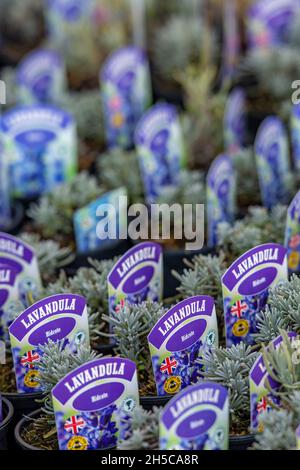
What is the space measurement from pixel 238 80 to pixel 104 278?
1280mm

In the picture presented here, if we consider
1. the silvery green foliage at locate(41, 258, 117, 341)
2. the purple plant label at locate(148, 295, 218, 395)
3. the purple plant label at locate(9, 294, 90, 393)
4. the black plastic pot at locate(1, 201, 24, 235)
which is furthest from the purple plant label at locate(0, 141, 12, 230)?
the purple plant label at locate(148, 295, 218, 395)

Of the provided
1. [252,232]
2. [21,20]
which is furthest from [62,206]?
[21,20]

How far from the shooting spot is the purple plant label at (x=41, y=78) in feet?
8.30

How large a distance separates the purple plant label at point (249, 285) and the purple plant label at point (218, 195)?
14.6 inches

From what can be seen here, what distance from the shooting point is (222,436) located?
1.24 metres

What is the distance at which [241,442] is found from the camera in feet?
4.22

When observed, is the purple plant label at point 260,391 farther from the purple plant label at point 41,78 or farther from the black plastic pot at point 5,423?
the purple plant label at point 41,78

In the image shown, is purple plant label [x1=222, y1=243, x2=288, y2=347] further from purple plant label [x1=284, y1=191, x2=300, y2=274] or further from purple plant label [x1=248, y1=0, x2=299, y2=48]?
purple plant label [x1=248, y1=0, x2=299, y2=48]

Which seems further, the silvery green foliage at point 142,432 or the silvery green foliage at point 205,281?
the silvery green foliage at point 205,281

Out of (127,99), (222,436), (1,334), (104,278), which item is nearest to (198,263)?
(104,278)

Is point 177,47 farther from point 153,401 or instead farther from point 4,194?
point 153,401

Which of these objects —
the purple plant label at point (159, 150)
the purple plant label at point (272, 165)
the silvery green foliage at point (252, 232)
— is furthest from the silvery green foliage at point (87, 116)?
the silvery green foliage at point (252, 232)

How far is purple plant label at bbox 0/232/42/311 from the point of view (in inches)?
64.6

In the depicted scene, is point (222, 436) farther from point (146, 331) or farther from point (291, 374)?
point (146, 331)
